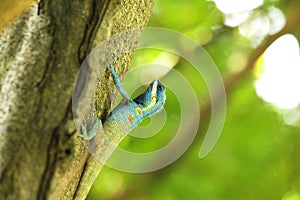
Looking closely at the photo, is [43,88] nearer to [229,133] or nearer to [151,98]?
[151,98]

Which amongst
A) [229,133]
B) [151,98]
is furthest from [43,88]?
[229,133]

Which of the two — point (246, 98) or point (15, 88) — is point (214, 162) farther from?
point (15, 88)

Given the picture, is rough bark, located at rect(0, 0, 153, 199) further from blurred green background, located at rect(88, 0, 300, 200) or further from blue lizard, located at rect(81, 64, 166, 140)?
blurred green background, located at rect(88, 0, 300, 200)

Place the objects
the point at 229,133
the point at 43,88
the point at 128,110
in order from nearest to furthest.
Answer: the point at 43,88
the point at 128,110
the point at 229,133

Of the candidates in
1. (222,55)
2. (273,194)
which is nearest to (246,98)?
(222,55)

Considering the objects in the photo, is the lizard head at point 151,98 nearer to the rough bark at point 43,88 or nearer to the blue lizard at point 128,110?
the blue lizard at point 128,110
